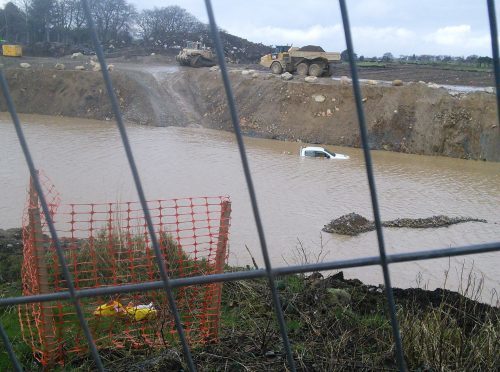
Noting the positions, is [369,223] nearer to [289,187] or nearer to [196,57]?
[289,187]

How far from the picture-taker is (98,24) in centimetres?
2734

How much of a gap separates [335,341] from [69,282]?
2139 millimetres

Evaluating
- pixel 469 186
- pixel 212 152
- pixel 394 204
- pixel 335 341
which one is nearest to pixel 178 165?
pixel 212 152

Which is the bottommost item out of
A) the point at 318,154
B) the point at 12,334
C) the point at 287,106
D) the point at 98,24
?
the point at 318,154

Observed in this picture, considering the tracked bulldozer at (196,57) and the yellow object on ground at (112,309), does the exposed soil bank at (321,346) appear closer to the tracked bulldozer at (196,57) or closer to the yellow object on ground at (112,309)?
the yellow object on ground at (112,309)

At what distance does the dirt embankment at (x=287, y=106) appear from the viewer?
21.9 m

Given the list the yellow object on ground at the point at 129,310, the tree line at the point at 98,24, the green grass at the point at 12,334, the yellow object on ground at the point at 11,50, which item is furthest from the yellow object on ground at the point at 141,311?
the yellow object on ground at the point at 11,50

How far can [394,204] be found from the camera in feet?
44.5

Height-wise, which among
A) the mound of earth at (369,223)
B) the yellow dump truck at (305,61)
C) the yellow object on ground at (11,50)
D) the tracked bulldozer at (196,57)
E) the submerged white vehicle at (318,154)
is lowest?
the mound of earth at (369,223)

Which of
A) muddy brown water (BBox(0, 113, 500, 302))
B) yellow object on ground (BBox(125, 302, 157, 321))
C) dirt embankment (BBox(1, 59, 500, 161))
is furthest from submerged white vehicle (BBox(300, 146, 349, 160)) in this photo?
yellow object on ground (BBox(125, 302, 157, 321))

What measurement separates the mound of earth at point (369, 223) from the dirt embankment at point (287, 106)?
25.7 ft

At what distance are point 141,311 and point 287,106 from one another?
849 inches

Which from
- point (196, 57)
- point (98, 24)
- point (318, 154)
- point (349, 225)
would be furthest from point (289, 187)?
point (196, 57)

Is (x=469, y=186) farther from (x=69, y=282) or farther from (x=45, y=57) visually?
(x=45, y=57)
